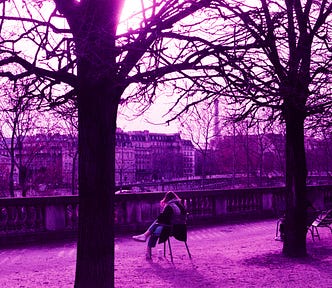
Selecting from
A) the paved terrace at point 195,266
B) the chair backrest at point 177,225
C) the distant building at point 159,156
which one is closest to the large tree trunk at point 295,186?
the paved terrace at point 195,266

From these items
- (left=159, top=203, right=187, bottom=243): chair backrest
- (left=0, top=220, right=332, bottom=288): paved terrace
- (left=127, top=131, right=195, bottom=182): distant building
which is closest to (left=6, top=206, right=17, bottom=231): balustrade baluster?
(left=0, top=220, right=332, bottom=288): paved terrace

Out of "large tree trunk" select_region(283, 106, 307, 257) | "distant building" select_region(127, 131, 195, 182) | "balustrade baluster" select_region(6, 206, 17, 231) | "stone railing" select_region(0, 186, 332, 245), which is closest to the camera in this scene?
"large tree trunk" select_region(283, 106, 307, 257)

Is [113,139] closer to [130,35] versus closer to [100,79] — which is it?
[100,79]

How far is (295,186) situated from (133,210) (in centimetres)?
621

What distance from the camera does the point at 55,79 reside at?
650cm

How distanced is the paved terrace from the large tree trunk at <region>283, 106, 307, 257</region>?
33 cm

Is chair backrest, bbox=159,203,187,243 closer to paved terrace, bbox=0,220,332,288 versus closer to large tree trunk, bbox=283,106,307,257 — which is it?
paved terrace, bbox=0,220,332,288

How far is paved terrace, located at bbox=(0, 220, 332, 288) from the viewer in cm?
834

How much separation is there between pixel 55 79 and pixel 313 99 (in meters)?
6.26

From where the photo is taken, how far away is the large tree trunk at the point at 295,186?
10.5 m

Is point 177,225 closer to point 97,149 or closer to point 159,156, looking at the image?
point 97,149

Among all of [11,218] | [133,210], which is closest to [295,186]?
[133,210]

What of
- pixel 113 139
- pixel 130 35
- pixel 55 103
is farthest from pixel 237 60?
pixel 55 103

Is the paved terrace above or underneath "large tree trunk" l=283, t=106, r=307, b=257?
underneath
